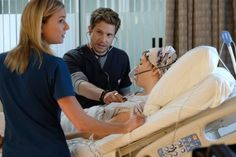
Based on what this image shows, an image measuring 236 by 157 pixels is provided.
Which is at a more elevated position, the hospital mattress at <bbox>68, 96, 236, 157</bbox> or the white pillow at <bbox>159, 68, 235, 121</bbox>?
the white pillow at <bbox>159, 68, 235, 121</bbox>

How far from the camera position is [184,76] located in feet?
5.81

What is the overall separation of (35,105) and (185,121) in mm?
584

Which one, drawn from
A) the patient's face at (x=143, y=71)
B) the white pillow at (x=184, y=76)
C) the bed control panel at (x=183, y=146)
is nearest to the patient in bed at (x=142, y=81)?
the patient's face at (x=143, y=71)

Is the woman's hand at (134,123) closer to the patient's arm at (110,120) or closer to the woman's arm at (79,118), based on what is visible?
the woman's arm at (79,118)

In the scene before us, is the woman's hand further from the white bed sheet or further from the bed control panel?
the bed control panel

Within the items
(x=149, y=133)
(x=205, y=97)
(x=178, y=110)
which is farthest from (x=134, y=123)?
(x=205, y=97)

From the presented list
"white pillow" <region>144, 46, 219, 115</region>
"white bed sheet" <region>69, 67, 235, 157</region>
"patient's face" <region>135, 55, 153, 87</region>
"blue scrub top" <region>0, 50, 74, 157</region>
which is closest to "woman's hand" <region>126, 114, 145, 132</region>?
"white bed sheet" <region>69, 67, 235, 157</region>

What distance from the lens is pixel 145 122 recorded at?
5.56 feet

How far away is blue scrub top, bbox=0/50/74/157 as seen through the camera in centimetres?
155

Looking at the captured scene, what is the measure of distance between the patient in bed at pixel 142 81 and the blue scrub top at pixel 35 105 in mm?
479

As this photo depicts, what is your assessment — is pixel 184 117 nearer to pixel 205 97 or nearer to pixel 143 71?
pixel 205 97

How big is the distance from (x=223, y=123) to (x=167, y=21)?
1664 mm

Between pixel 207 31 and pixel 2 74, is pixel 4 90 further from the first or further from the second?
pixel 207 31

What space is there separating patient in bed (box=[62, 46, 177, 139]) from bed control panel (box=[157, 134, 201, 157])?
47cm
